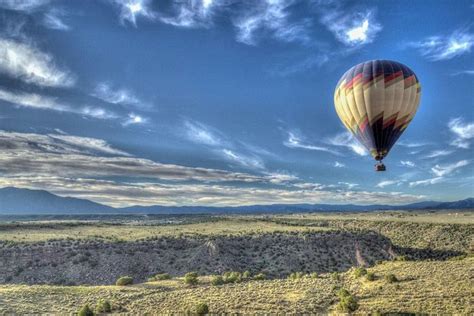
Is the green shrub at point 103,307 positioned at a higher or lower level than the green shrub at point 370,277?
lower

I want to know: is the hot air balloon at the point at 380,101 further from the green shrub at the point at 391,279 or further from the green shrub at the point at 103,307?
the green shrub at the point at 103,307

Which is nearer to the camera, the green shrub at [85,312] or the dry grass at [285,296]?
the green shrub at [85,312]

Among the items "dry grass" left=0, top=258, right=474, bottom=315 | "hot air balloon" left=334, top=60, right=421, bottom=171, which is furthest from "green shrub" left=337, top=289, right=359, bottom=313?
"hot air balloon" left=334, top=60, right=421, bottom=171

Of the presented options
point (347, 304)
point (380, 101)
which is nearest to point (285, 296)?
point (347, 304)

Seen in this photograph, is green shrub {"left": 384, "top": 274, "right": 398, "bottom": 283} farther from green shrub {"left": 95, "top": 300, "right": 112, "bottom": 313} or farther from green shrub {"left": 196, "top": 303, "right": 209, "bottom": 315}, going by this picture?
green shrub {"left": 95, "top": 300, "right": 112, "bottom": 313}

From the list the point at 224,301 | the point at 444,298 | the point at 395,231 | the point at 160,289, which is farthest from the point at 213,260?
the point at 395,231

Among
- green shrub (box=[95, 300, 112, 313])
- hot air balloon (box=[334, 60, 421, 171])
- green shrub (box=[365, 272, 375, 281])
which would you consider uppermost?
hot air balloon (box=[334, 60, 421, 171])

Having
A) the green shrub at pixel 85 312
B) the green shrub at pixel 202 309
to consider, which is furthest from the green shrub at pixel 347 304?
the green shrub at pixel 85 312

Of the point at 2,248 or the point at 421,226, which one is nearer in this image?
the point at 2,248

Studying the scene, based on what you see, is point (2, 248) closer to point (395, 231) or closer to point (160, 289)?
point (160, 289)
